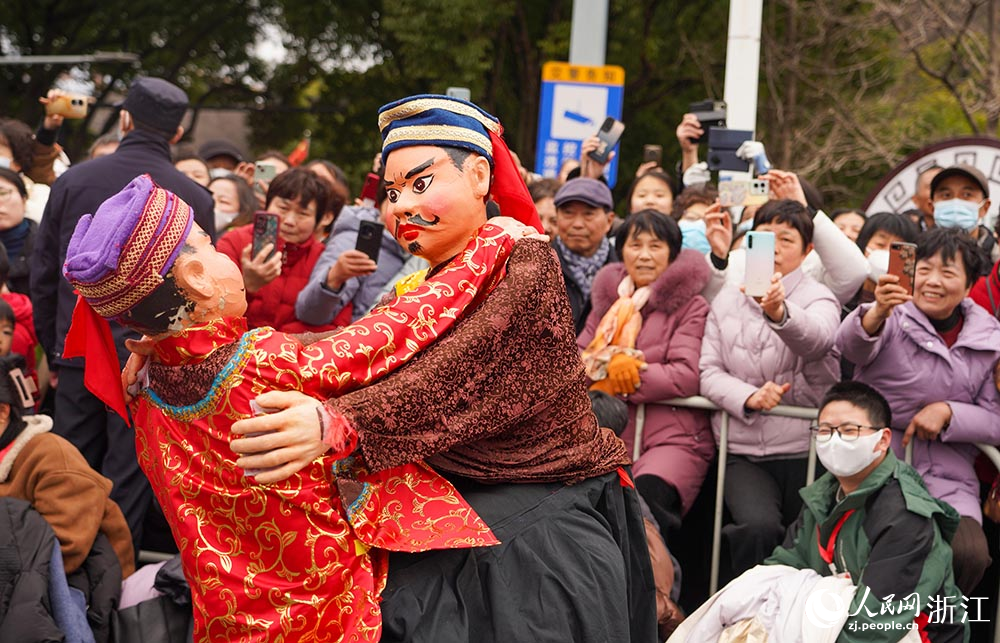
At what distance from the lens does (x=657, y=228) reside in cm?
546

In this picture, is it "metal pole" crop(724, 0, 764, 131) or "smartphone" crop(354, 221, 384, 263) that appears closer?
"smartphone" crop(354, 221, 384, 263)

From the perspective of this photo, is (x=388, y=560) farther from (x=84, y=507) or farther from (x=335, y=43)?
(x=335, y=43)

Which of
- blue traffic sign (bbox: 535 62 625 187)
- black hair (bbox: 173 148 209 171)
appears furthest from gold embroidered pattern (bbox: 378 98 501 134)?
blue traffic sign (bbox: 535 62 625 187)

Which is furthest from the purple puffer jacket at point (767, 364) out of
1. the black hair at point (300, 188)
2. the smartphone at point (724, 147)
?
the black hair at point (300, 188)

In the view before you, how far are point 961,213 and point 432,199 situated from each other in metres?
4.20

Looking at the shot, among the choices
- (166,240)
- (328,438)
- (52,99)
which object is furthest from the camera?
(52,99)

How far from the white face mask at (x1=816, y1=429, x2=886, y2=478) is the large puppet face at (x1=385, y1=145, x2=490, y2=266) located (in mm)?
1969

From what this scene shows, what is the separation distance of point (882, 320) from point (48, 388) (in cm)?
373

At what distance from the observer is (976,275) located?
4.80 metres

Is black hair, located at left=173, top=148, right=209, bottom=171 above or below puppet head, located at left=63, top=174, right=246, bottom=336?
above

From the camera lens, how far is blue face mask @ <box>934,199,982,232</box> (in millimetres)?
6266

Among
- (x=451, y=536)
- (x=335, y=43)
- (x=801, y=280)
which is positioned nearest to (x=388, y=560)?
(x=451, y=536)

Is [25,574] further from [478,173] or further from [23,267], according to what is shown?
[23,267]

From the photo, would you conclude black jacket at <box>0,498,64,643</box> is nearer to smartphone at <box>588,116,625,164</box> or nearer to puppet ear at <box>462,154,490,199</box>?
puppet ear at <box>462,154,490,199</box>
